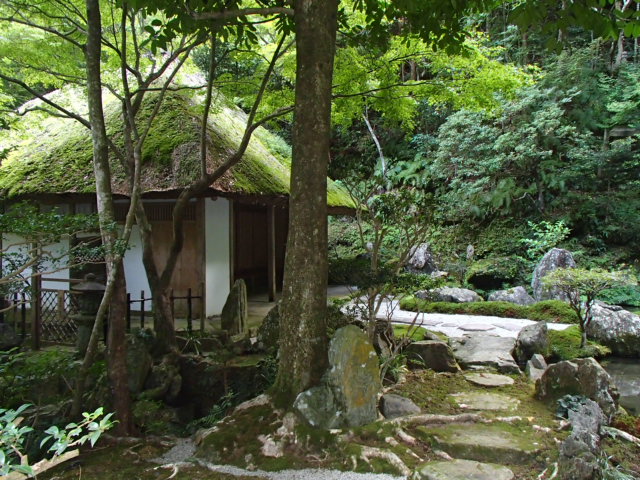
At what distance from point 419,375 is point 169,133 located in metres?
5.89

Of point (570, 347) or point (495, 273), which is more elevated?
point (495, 273)

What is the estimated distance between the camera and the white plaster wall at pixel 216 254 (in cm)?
849

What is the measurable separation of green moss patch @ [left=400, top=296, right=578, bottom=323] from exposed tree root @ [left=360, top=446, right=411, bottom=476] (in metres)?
5.32

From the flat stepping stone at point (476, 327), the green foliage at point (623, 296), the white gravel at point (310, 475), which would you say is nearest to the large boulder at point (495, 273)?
the green foliage at point (623, 296)

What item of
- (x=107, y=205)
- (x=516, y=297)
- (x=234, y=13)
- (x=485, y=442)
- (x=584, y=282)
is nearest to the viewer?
(x=485, y=442)

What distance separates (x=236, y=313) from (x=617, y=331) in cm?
658

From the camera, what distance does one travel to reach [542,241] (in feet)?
44.1

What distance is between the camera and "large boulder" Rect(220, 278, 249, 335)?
7.26 meters

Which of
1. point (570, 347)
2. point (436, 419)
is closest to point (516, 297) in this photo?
point (570, 347)

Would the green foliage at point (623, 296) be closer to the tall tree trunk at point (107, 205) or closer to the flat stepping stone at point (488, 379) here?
the flat stepping stone at point (488, 379)

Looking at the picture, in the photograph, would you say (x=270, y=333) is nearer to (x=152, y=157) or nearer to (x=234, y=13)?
(x=152, y=157)

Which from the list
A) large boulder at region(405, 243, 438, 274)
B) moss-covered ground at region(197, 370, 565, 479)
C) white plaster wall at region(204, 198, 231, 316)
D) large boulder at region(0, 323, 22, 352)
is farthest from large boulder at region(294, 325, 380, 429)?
large boulder at region(405, 243, 438, 274)

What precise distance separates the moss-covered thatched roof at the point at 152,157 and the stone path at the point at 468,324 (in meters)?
3.43

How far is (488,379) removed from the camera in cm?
585
